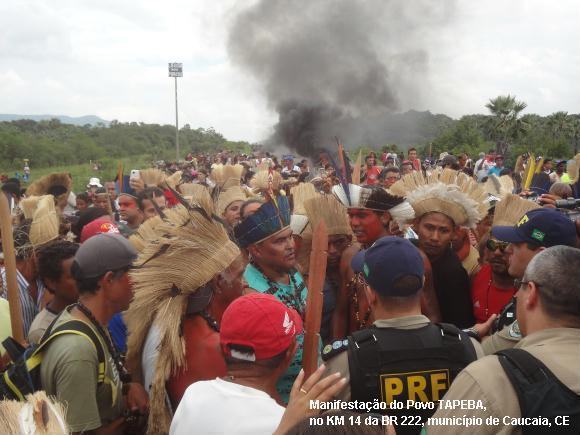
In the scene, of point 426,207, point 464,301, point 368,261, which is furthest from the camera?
point 426,207

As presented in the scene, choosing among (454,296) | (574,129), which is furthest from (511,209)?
(574,129)

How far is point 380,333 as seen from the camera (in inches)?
88.7

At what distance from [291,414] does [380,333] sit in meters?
0.70

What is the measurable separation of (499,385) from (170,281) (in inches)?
66.5

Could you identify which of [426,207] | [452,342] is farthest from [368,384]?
[426,207]

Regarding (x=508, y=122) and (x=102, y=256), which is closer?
(x=102, y=256)

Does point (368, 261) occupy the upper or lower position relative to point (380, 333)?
upper

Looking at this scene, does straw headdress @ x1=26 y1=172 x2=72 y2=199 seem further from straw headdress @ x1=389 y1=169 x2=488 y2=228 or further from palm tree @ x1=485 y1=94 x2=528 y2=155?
palm tree @ x1=485 y1=94 x2=528 y2=155

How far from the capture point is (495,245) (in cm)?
372

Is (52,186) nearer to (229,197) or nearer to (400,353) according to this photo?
(229,197)

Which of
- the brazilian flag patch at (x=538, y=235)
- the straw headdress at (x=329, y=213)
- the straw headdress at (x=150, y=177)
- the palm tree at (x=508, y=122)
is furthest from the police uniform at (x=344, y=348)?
the palm tree at (x=508, y=122)

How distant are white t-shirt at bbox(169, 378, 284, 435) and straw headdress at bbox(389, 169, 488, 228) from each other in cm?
277

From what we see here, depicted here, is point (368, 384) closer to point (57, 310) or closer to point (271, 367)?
point (271, 367)

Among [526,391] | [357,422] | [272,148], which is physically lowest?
[526,391]
